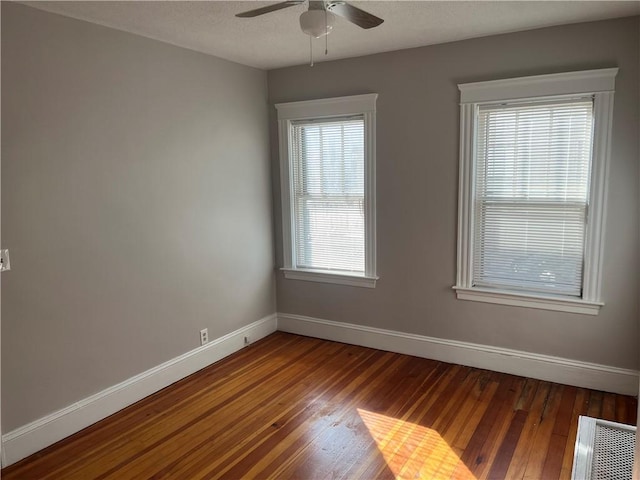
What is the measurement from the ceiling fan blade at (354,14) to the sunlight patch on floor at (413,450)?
2274 mm

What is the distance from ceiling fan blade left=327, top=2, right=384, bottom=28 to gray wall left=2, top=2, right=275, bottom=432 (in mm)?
1578

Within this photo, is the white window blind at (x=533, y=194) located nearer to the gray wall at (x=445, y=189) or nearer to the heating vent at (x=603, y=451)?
the gray wall at (x=445, y=189)

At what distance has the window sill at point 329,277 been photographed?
13.7 ft

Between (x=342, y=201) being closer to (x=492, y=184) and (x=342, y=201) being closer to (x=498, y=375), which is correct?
(x=492, y=184)

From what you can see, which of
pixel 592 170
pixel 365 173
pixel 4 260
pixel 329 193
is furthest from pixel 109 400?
pixel 592 170

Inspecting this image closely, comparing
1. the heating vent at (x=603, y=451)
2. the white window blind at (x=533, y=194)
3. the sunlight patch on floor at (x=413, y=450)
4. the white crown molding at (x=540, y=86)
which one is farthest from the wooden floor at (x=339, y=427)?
the white crown molding at (x=540, y=86)

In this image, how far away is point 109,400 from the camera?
312 centimetres

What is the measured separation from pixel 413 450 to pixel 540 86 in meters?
2.48

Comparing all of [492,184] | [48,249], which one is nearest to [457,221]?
[492,184]

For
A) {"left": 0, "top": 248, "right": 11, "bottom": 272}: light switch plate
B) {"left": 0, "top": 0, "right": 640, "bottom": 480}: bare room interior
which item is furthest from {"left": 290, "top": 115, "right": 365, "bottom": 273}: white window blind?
{"left": 0, "top": 248, "right": 11, "bottom": 272}: light switch plate

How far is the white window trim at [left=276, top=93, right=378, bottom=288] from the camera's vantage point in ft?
12.9

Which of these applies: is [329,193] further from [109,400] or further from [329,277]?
[109,400]

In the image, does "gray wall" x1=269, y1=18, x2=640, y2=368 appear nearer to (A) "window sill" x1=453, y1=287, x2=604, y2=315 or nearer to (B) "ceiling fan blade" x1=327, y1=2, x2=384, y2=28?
(A) "window sill" x1=453, y1=287, x2=604, y2=315

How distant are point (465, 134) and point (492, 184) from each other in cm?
42
